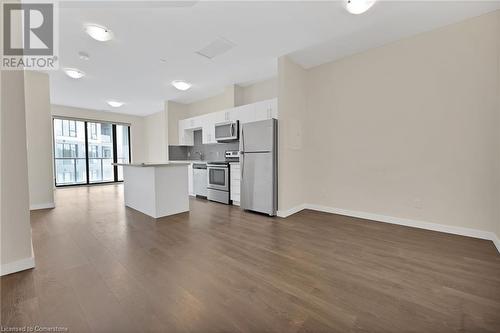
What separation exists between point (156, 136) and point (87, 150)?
2.37 metres

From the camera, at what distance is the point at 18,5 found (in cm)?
178

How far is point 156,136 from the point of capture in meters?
8.07

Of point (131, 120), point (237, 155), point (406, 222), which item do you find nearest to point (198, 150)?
point (237, 155)

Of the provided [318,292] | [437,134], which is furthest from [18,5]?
[437,134]

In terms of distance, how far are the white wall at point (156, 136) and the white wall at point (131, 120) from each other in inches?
7.4

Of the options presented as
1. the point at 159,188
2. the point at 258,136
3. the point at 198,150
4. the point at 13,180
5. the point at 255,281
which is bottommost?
the point at 255,281

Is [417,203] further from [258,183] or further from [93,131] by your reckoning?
[93,131]

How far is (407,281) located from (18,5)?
4103mm

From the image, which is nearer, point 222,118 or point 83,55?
point 83,55

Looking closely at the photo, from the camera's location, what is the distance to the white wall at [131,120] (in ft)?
22.7

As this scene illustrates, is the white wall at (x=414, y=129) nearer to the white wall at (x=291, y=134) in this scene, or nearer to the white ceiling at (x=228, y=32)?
the white wall at (x=291, y=134)

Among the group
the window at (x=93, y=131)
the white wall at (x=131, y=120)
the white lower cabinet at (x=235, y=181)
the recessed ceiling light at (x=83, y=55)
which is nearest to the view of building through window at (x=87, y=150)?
the window at (x=93, y=131)

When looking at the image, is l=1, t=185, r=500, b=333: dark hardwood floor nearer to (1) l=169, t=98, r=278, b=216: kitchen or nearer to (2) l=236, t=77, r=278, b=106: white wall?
(1) l=169, t=98, r=278, b=216: kitchen

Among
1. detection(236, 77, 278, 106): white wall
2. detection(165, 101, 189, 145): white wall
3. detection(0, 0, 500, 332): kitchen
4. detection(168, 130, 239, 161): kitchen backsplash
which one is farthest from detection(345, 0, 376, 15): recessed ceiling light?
detection(165, 101, 189, 145): white wall
